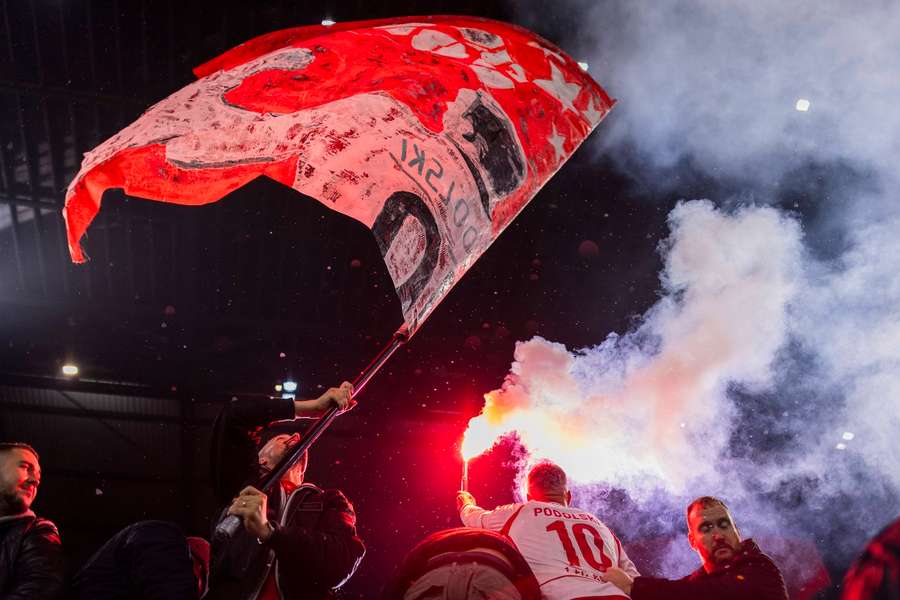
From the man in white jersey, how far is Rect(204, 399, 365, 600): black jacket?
3.02 feet

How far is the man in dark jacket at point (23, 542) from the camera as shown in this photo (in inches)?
115

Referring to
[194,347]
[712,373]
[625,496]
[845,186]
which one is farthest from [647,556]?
[194,347]

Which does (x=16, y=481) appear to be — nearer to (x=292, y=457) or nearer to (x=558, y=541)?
(x=292, y=457)

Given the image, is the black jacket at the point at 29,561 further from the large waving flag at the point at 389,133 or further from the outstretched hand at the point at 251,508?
the large waving flag at the point at 389,133

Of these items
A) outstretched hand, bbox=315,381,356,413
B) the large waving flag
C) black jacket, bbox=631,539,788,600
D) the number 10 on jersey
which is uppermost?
the large waving flag

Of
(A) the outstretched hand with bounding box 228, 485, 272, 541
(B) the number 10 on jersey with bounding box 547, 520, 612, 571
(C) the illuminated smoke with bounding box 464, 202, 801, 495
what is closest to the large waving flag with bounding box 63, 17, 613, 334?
(A) the outstretched hand with bounding box 228, 485, 272, 541

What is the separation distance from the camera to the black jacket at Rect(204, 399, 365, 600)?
10.8 ft

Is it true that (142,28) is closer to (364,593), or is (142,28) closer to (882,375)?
(364,593)

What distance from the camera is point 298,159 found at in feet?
12.0

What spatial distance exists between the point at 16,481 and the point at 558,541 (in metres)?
2.68

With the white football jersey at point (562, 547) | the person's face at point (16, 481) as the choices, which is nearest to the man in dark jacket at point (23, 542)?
the person's face at point (16, 481)

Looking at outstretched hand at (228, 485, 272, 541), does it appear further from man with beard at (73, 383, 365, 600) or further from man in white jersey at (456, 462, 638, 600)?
man in white jersey at (456, 462, 638, 600)

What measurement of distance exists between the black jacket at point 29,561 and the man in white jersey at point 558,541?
2.21 m

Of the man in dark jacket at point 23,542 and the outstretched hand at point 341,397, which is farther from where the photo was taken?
the outstretched hand at point 341,397
